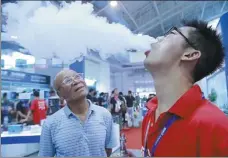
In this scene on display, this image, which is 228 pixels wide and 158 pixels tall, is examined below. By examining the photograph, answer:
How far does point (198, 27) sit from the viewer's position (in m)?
0.63

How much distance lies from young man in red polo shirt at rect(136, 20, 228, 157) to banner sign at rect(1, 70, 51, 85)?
342cm

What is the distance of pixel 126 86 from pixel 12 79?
3109 millimetres

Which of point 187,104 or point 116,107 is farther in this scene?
point 116,107

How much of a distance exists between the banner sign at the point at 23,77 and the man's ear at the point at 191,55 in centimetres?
347

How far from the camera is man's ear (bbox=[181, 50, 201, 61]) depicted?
1.95 ft

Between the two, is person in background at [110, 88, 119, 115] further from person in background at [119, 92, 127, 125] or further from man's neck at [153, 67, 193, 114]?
man's neck at [153, 67, 193, 114]

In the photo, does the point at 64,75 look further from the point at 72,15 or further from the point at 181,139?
the point at 72,15

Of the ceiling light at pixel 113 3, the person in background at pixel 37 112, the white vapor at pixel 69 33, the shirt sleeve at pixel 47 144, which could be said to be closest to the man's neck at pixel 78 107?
the shirt sleeve at pixel 47 144

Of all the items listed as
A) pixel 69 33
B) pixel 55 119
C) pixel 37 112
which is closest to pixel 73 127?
pixel 55 119

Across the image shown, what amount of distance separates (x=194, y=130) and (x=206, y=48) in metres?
0.25

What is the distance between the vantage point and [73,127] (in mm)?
851

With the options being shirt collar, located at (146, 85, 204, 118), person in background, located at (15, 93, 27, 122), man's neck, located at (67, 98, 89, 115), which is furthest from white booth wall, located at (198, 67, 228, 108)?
person in background, located at (15, 93, 27, 122)

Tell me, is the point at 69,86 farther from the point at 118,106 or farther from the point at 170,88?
the point at 118,106

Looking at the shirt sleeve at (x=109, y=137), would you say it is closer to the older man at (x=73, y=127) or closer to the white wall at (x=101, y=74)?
the older man at (x=73, y=127)
